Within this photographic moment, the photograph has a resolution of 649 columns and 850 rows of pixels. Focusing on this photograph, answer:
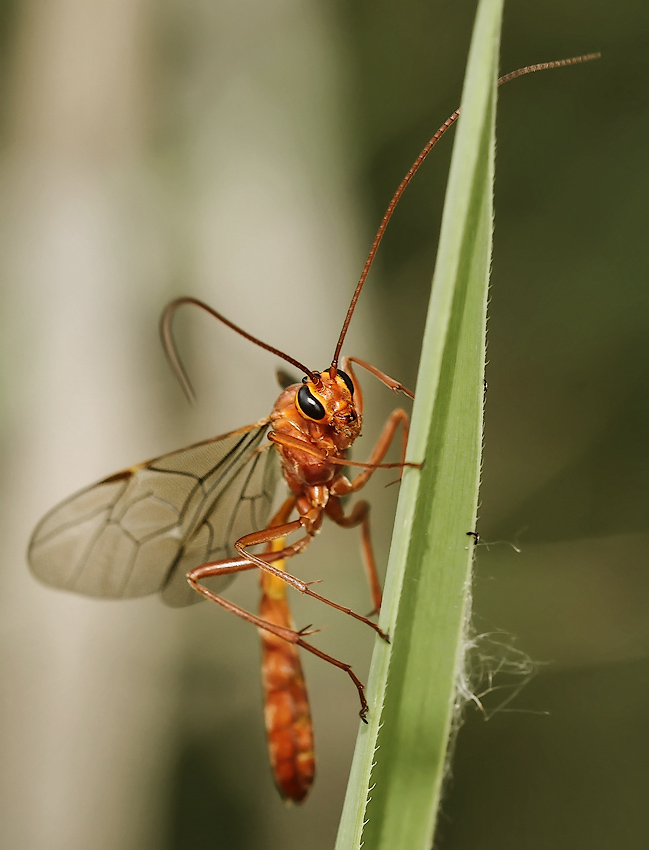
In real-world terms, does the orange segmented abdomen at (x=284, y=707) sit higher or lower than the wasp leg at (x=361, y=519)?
lower

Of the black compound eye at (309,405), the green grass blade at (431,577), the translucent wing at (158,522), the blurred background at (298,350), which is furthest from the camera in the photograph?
the blurred background at (298,350)

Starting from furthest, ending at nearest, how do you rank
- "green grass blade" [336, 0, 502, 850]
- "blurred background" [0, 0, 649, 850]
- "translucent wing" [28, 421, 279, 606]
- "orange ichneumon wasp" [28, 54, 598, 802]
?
"blurred background" [0, 0, 649, 850] → "translucent wing" [28, 421, 279, 606] → "orange ichneumon wasp" [28, 54, 598, 802] → "green grass blade" [336, 0, 502, 850]

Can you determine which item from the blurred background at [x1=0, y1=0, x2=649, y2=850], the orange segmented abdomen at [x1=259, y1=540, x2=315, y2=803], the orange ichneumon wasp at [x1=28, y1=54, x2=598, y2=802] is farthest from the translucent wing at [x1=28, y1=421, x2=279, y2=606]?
the blurred background at [x1=0, y1=0, x2=649, y2=850]

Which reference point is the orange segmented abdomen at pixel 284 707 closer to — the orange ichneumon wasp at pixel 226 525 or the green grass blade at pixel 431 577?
the orange ichneumon wasp at pixel 226 525

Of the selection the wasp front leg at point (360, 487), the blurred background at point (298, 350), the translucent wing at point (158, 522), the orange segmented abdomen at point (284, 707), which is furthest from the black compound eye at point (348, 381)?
the blurred background at point (298, 350)

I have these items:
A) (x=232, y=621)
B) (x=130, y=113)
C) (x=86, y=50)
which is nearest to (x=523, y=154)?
(x=130, y=113)

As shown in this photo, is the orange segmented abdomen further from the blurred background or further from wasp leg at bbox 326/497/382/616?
the blurred background
